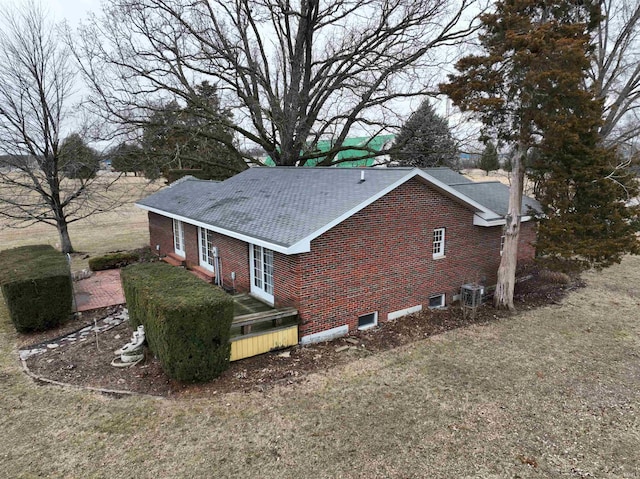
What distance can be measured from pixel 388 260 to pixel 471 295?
330 cm

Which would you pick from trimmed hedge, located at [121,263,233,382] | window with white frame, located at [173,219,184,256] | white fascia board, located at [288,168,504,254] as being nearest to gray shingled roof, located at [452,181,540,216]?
white fascia board, located at [288,168,504,254]

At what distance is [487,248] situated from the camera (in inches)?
552

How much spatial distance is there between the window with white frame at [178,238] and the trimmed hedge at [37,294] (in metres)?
5.58

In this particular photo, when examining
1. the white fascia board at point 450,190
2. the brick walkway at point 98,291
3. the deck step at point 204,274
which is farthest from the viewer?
the deck step at point 204,274

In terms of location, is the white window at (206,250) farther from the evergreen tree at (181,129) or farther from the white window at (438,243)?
the white window at (438,243)

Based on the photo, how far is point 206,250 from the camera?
14.9 m

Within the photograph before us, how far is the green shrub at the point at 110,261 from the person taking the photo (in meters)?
17.7

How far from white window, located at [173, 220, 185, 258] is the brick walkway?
2.69 m

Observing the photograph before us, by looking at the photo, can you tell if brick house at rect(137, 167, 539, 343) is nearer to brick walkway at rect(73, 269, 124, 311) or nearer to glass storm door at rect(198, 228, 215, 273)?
glass storm door at rect(198, 228, 215, 273)

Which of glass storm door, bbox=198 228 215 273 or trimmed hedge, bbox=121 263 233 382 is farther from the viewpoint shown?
glass storm door, bbox=198 228 215 273

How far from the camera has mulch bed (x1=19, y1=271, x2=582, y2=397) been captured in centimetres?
814

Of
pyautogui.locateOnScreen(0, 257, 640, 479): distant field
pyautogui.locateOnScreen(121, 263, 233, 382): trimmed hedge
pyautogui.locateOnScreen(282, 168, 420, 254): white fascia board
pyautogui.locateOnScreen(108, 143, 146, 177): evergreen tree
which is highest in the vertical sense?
pyautogui.locateOnScreen(108, 143, 146, 177): evergreen tree

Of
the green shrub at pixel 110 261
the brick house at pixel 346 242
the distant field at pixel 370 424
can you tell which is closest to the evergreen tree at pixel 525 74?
the brick house at pixel 346 242

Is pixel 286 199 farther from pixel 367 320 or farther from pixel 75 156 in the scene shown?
pixel 75 156
